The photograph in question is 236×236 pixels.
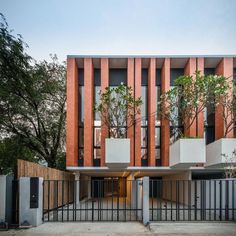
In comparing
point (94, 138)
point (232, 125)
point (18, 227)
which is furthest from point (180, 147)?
point (18, 227)

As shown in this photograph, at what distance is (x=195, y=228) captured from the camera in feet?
40.0

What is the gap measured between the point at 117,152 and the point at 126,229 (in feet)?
29.6

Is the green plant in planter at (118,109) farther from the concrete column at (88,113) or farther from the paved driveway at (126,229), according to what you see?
the paved driveway at (126,229)

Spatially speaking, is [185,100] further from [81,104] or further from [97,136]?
[81,104]

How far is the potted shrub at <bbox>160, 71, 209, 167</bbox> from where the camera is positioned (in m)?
19.7

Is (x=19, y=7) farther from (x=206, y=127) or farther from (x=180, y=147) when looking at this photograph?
(x=206, y=127)

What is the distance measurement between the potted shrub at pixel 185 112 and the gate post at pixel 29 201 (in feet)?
31.9

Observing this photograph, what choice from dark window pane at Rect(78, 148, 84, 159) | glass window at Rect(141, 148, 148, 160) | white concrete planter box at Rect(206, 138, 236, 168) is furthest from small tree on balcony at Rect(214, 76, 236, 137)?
dark window pane at Rect(78, 148, 84, 159)

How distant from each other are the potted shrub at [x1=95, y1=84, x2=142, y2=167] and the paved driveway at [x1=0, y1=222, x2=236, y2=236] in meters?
7.74

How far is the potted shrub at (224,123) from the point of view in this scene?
62.0 ft

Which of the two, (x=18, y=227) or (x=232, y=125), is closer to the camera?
(x=18, y=227)

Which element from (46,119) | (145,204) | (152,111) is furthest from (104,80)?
(145,204)

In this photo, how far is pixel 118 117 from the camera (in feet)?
75.3

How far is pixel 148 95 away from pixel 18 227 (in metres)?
15.1
